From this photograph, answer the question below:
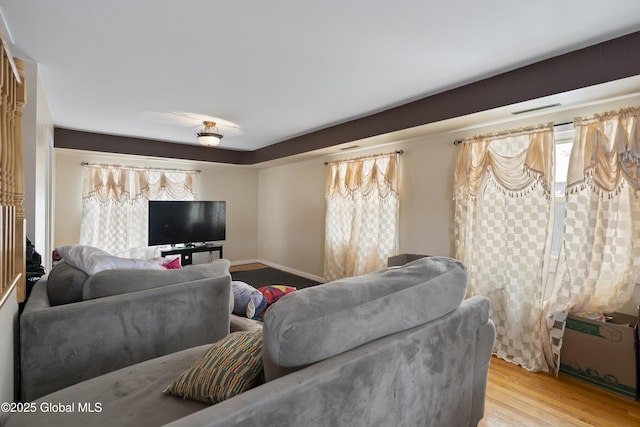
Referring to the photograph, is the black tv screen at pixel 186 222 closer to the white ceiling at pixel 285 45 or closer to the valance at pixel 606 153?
the white ceiling at pixel 285 45

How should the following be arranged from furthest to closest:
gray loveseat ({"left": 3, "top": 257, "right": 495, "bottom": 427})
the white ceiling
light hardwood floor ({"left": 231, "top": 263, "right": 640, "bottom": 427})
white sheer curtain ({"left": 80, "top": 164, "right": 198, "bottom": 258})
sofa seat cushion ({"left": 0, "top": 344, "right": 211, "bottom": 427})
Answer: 1. white sheer curtain ({"left": 80, "top": 164, "right": 198, "bottom": 258})
2. light hardwood floor ({"left": 231, "top": 263, "right": 640, "bottom": 427})
3. the white ceiling
4. sofa seat cushion ({"left": 0, "top": 344, "right": 211, "bottom": 427})
5. gray loveseat ({"left": 3, "top": 257, "right": 495, "bottom": 427})

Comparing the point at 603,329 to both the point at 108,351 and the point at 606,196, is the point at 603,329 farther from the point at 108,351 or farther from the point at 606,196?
the point at 108,351

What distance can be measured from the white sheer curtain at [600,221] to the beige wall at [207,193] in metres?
5.48

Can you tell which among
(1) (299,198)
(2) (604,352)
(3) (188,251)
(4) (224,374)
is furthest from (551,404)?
(3) (188,251)

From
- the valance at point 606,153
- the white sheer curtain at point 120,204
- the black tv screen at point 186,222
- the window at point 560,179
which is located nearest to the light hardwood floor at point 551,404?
the window at point 560,179

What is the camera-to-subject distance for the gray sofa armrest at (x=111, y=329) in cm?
148

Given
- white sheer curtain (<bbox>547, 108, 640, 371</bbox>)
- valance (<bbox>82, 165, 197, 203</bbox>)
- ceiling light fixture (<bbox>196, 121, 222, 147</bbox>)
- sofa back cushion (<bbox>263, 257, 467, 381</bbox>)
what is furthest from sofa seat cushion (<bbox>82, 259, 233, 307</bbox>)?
valance (<bbox>82, 165, 197, 203</bbox>)

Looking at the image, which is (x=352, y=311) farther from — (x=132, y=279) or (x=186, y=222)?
(x=186, y=222)

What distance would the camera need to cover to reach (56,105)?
Result: 3.39 m

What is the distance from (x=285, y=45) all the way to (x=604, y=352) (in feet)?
10.2

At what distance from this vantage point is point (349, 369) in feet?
3.17

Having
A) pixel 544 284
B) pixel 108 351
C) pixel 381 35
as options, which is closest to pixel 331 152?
pixel 381 35

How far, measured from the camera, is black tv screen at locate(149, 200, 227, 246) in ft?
17.3

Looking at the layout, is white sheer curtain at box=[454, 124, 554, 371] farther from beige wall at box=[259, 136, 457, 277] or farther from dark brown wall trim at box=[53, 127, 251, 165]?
dark brown wall trim at box=[53, 127, 251, 165]
